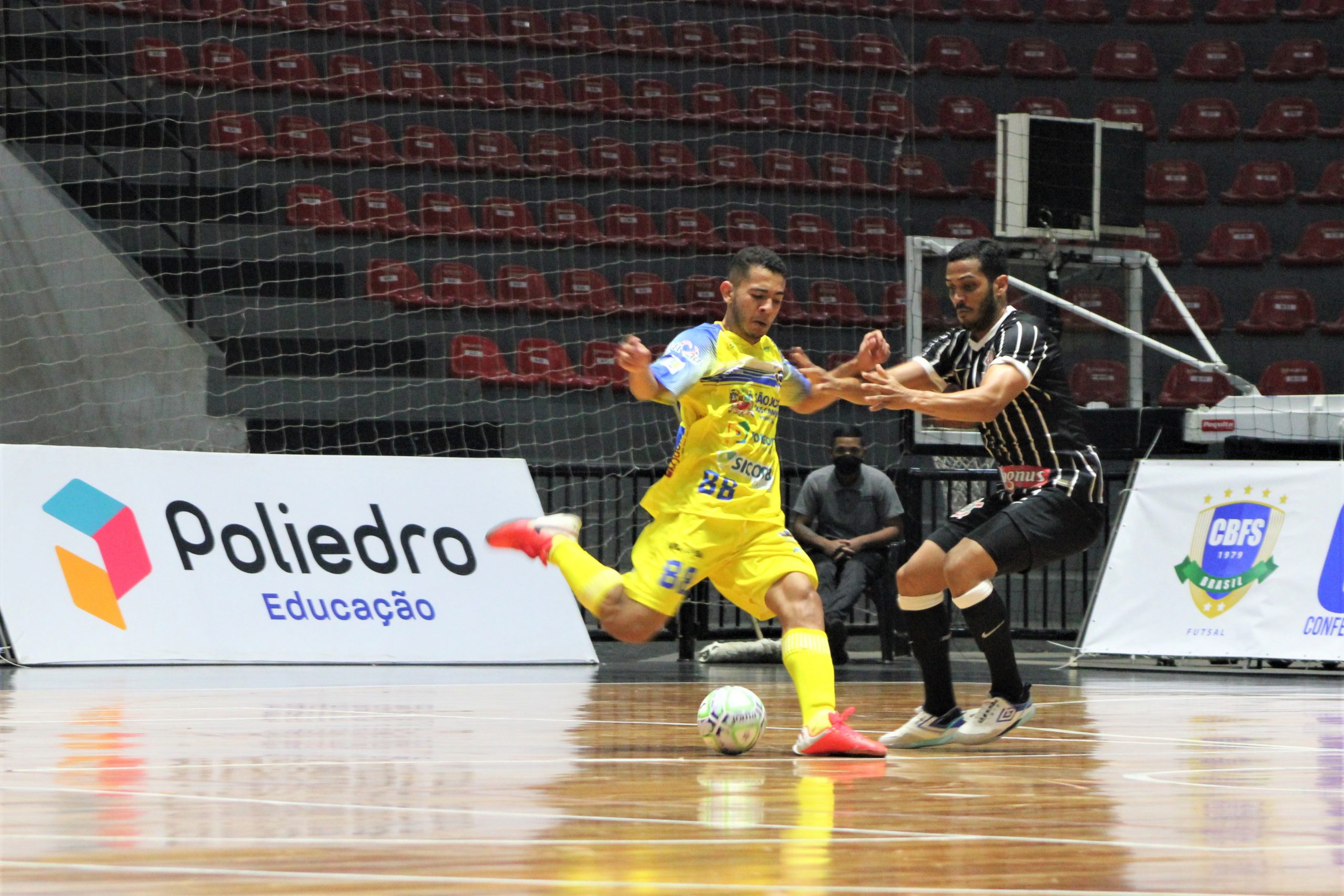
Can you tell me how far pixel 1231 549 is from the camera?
35.3 feet

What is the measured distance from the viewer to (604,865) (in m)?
3.20

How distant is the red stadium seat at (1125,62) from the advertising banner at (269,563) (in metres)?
11.8

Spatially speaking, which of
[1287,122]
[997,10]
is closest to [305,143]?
[997,10]

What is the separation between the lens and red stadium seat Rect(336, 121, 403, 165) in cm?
1570

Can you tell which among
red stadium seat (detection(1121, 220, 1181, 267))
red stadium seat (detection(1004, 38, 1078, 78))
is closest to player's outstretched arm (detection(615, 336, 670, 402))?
red stadium seat (detection(1121, 220, 1181, 267))

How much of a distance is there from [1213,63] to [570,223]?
878cm

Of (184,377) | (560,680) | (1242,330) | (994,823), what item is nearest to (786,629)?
(994,823)

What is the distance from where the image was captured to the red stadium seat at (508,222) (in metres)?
15.8

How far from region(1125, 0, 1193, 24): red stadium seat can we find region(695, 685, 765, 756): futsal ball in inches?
678

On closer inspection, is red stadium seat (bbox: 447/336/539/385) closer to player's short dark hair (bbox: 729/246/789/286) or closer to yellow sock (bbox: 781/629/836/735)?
player's short dark hair (bbox: 729/246/789/286)

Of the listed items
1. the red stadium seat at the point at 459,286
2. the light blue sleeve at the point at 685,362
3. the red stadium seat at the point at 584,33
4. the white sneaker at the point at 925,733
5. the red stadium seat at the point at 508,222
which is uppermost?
the red stadium seat at the point at 584,33

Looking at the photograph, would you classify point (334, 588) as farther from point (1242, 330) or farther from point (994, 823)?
point (1242, 330)

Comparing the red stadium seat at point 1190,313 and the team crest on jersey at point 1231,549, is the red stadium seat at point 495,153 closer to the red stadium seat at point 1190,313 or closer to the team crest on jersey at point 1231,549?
the red stadium seat at point 1190,313

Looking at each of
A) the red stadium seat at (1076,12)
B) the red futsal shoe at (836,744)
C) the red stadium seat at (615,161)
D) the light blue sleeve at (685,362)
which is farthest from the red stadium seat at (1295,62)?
the red futsal shoe at (836,744)
